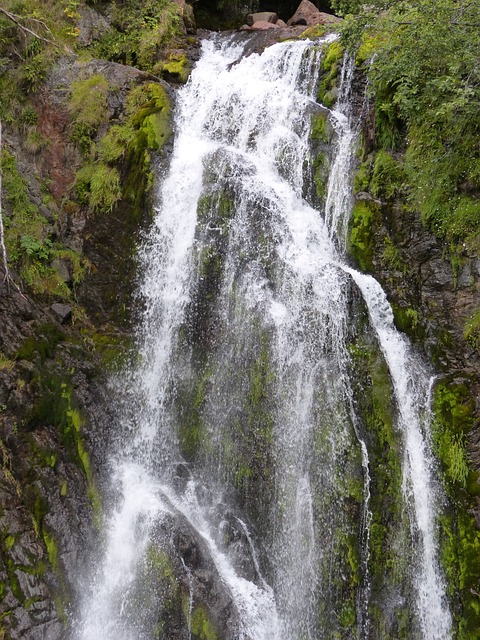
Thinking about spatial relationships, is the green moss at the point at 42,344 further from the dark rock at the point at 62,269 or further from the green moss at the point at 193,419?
the green moss at the point at 193,419

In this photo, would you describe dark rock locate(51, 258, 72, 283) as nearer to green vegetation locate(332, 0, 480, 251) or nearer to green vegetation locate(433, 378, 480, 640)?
green vegetation locate(332, 0, 480, 251)

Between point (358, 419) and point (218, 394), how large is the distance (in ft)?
8.12

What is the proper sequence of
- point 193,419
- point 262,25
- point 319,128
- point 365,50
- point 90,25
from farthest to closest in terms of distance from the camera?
point 262,25 → point 90,25 → point 365,50 → point 319,128 → point 193,419

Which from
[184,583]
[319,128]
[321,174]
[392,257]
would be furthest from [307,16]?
[184,583]

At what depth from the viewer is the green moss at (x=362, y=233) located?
9.60 meters

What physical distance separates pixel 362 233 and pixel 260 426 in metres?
4.18

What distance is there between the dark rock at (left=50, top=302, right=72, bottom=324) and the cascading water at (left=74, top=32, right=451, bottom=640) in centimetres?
141

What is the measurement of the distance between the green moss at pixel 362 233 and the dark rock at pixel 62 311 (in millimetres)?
5532

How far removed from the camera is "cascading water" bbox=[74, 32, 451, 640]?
747cm

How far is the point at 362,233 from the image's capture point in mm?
9742

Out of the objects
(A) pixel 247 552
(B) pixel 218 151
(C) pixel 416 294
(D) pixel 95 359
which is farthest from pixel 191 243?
(A) pixel 247 552

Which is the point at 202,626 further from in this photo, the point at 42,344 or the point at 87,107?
the point at 87,107

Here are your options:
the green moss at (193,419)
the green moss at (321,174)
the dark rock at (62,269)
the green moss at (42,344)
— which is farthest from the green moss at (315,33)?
the green moss at (42,344)

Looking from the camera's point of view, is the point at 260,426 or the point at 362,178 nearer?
the point at 260,426
